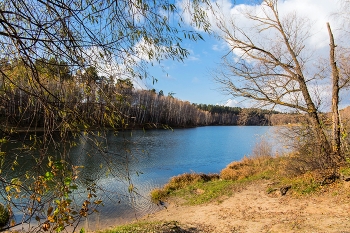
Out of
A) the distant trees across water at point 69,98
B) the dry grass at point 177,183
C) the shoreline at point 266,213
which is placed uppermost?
the distant trees across water at point 69,98

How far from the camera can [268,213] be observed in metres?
7.84

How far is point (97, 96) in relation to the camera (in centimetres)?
228

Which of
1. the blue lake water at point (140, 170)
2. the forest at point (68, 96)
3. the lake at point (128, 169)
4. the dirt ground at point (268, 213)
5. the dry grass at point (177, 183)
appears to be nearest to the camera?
the forest at point (68, 96)

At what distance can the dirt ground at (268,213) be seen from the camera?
6.27 meters

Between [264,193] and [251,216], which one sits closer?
[251,216]

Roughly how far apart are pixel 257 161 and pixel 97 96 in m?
16.0

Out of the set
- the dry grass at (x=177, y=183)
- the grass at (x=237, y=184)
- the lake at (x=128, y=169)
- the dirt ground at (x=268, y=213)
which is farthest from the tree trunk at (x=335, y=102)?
the dry grass at (x=177, y=183)

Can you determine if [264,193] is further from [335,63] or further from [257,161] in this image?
[257,161]

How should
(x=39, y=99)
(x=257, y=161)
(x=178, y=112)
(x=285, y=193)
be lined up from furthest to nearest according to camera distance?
(x=178, y=112), (x=257, y=161), (x=285, y=193), (x=39, y=99)

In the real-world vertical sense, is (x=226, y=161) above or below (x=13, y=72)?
below

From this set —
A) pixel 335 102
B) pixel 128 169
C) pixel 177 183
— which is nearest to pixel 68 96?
A: pixel 128 169

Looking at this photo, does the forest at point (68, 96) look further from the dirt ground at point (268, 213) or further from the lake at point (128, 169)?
the dirt ground at point (268, 213)

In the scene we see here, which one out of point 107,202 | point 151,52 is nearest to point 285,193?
point 107,202

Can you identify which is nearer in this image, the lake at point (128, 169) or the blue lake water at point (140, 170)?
the lake at point (128, 169)
